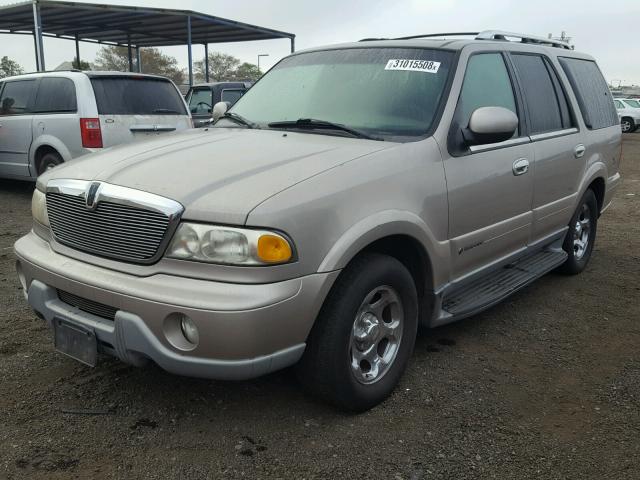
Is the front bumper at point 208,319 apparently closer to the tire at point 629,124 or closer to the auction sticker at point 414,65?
the auction sticker at point 414,65

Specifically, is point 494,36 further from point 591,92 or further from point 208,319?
point 208,319

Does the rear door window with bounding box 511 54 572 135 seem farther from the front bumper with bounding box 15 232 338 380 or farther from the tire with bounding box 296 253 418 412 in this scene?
the front bumper with bounding box 15 232 338 380

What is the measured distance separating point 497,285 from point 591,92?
7.49 ft

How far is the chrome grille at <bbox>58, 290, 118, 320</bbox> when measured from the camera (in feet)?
8.24

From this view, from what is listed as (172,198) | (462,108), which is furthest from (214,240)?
(462,108)

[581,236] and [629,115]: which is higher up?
[581,236]

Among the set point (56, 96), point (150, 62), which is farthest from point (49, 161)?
point (150, 62)

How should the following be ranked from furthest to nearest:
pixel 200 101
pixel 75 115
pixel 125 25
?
pixel 125 25 → pixel 200 101 → pixel 75 115

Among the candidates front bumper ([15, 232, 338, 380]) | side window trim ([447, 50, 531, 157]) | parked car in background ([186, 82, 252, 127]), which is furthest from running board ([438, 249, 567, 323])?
parked car in background ([186, 82, 252, 127])

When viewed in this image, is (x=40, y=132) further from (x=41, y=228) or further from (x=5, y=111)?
(x=41, y=228)

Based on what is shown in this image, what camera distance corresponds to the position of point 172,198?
243 cm

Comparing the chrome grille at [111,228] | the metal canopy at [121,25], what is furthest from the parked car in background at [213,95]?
the chrome grille at [111,228]

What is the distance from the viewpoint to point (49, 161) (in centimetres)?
791

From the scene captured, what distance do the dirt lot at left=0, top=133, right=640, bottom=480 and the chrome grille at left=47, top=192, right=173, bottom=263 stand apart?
2.64 ft
